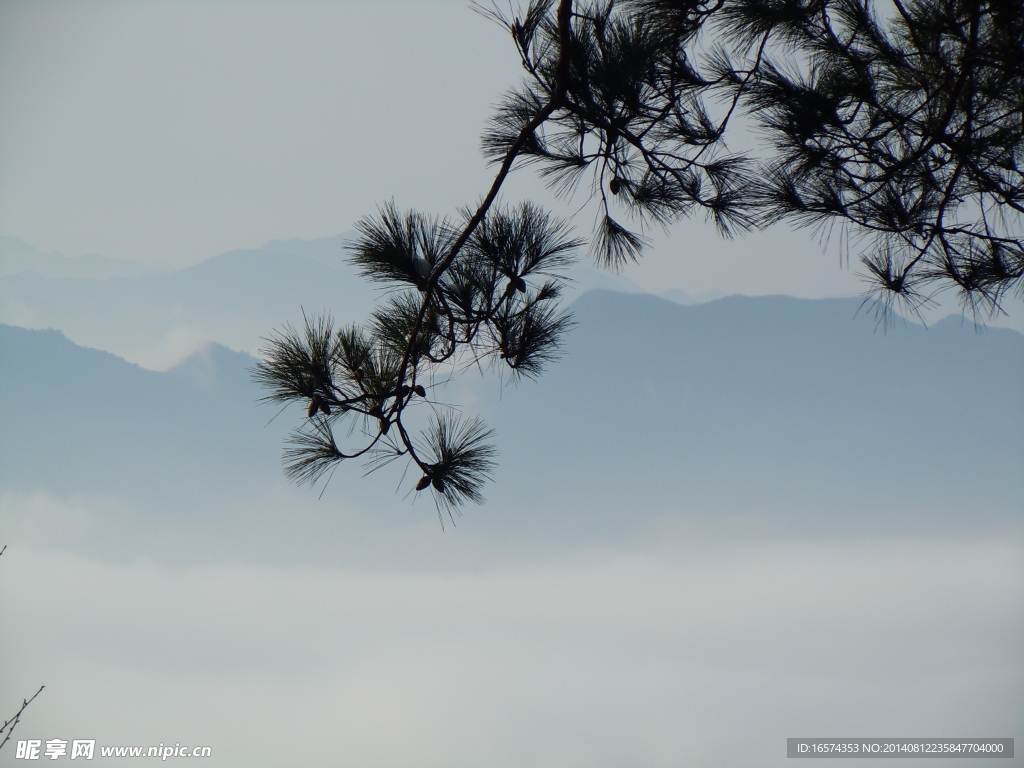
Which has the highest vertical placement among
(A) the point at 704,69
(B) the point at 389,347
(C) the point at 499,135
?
(A) the point at 704,69

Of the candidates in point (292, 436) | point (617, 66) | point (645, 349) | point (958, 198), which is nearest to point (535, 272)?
point (617, 66)

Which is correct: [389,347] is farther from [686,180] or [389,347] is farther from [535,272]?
[686,180]

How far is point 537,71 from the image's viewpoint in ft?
3.03

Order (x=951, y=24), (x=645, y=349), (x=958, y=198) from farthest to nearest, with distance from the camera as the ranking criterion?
(x=645, y=349) < (x=958, y=198) < (x=951, y=24)

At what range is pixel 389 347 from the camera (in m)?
0.95

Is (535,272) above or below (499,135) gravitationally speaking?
below

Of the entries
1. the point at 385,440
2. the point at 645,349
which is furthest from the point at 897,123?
the point at 645,349

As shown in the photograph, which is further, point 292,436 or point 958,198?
point 958,198

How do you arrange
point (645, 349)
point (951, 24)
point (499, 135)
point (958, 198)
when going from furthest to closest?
1. point (645, 349)
2. point (958, 198)
3. point (499, 135)
4. point (951, 24)

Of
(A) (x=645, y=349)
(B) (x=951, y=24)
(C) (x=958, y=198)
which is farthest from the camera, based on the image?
(A) (x=645, y=349)

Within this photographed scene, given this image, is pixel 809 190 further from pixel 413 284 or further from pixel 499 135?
pixel 413 284

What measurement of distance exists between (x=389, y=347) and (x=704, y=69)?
67 centimetres

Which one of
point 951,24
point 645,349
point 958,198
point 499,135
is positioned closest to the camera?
point 951,24

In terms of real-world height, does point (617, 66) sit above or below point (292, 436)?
above
